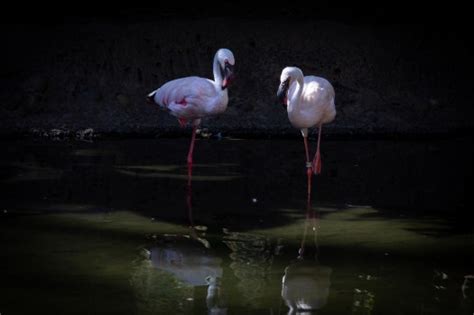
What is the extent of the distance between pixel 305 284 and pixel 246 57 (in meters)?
6.25

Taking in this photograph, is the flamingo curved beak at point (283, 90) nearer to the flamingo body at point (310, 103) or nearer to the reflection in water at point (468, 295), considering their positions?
the flamingo body at point (310, 103)

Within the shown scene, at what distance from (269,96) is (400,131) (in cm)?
152

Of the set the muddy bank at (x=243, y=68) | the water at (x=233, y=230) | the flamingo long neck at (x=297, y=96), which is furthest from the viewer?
the muddy bank at (x=243, y=68)

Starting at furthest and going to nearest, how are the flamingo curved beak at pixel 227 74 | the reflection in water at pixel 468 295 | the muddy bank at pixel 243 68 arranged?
1. the muddy bank at pixel 243 68
2. the flamingo curved beak at pixel 227 74
3. the reflection in water at pixel 468 295

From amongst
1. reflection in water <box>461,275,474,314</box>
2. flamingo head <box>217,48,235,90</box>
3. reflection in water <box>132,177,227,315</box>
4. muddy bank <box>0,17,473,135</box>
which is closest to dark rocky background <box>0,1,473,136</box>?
muddy bank <box>0,17,473,135</box>

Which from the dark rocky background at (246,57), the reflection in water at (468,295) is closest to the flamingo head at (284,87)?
the dark rocky background at (246,57)

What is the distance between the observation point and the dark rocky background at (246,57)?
985 cm

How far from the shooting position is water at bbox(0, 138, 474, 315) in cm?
427

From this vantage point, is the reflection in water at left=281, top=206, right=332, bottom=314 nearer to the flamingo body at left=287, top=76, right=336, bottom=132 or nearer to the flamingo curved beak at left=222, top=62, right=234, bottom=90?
the flamingo body at left=287, top=76, right=336, bottom=132

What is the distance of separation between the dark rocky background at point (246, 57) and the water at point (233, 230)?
50.5 inches

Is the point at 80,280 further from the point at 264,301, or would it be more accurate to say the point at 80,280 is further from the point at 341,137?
the point at 341,137

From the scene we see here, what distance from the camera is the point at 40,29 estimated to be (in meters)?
10.6

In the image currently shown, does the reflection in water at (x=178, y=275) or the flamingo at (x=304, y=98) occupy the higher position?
the flamingo at (x=304, y=98)

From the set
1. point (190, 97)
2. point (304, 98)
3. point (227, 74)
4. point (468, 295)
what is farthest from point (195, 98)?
point (468, 295)
